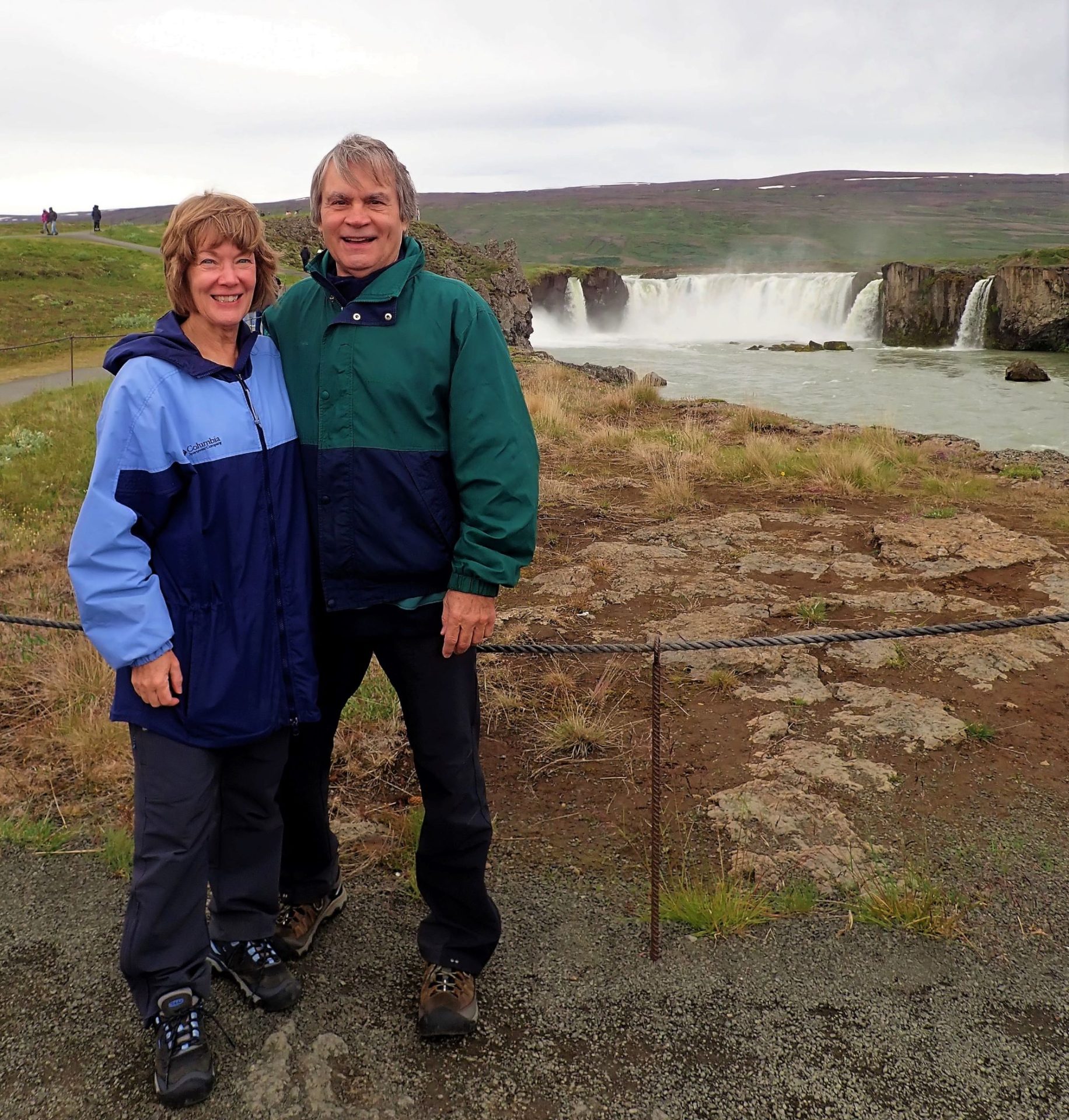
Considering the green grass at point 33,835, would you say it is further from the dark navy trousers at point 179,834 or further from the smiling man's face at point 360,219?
the smiling man's face at point 360,219

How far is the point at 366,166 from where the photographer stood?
2.12 m

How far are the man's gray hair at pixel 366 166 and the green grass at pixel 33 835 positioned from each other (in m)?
2.31

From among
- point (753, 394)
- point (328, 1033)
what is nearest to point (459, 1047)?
point (328, 1033)

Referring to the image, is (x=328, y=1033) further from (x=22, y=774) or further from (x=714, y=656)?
(x=714, y=656)

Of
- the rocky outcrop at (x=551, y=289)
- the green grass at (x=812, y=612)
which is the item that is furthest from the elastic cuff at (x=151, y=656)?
the rocky outcrop at (x=551, y=289)

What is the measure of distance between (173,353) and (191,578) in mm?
496

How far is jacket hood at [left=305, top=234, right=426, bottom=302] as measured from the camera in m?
2.14

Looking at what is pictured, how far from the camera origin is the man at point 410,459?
7.02 feet

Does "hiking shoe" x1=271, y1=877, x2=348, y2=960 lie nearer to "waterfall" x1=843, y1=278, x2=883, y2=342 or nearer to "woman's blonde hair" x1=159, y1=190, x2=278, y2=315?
"woman's blonde hair" x1=159, y1=190, x2=278, y2=315

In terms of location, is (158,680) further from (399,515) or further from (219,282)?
(219,282)

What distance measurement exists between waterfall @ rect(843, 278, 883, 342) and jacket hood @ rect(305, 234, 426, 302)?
3953 cm

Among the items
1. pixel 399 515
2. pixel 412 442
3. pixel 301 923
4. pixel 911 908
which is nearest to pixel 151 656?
pixel 399 515

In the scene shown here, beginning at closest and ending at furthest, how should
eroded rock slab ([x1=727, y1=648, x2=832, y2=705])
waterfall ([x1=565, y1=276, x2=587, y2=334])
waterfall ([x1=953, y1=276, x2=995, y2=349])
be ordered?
eroded rock slab ([x1=727, y1=648, x2=832, y2=705])
waterfall ([x1=953, y1=276, x2=995, y2=349])
waterfall ([x1=565, y1=276, x2=587, y2=334])

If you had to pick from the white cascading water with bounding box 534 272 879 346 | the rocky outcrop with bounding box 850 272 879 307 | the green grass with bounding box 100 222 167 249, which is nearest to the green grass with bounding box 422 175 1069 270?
the white cascading water with bounding box 534 272 879 346
